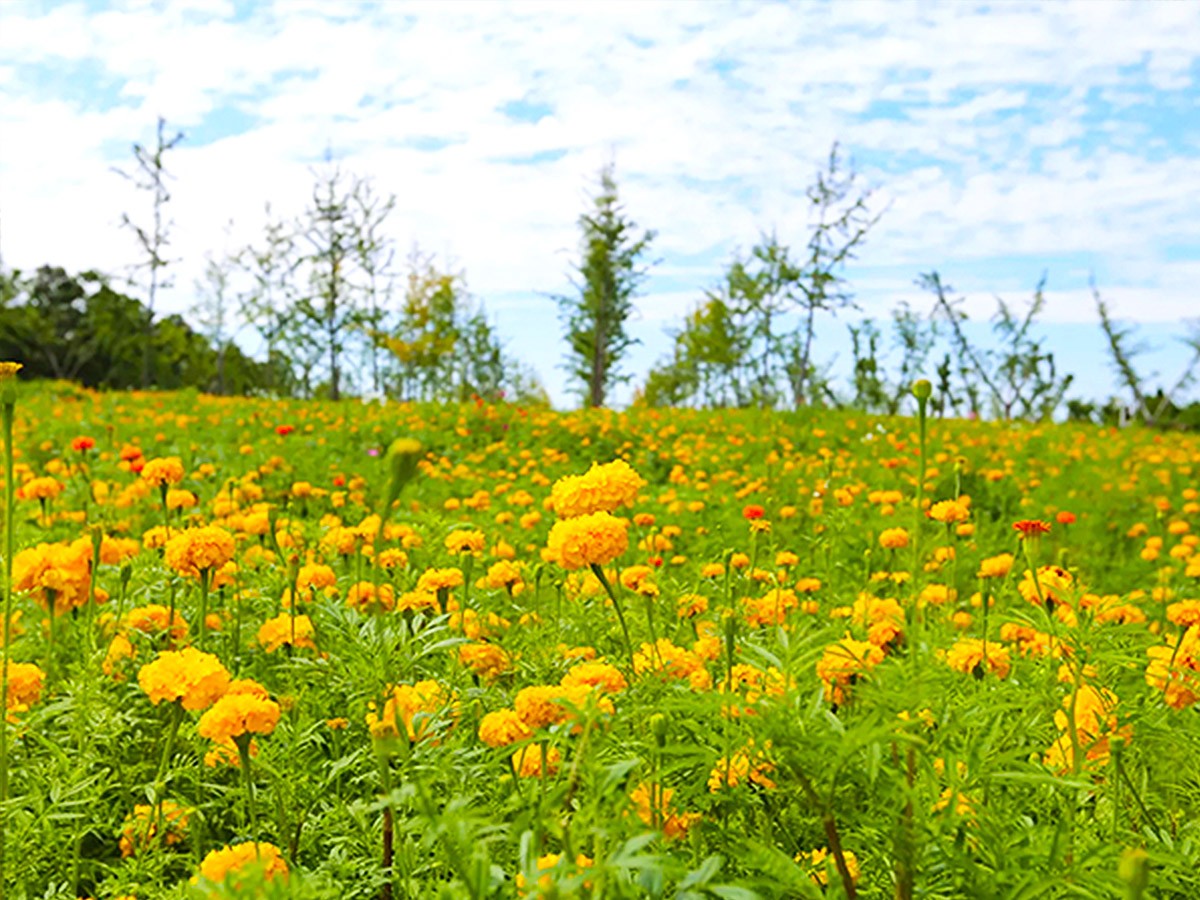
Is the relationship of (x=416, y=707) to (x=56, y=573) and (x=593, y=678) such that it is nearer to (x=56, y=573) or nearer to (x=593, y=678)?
(x=593, y=678)

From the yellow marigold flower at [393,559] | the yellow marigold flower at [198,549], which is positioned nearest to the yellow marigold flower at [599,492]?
the yellow marigold flower at [198,549]

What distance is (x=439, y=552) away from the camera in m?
2.80

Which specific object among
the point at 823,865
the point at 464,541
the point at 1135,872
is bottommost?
the point at 823,865

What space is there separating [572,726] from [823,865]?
0.48 meters

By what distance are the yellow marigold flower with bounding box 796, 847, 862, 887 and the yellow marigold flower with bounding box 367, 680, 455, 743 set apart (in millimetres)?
573

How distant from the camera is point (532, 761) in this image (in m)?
1.53

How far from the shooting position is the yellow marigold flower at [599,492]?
1.87m

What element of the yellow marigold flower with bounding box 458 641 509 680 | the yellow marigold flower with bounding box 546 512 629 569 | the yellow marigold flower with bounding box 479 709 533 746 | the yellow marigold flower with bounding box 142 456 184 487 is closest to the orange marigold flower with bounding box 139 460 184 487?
the yellow marigold flower with bounding box 142 456 184 487

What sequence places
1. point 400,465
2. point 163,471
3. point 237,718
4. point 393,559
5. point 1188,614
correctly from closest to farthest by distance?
point 400,465, point 237,718, point 1188,614, point 393,559, point 163,471

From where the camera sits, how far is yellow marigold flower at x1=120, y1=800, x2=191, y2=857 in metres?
1.72

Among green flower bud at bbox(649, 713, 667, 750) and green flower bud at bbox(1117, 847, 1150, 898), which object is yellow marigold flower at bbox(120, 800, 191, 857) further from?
green flower bud at bbox(1117, 847, 1150, 898)

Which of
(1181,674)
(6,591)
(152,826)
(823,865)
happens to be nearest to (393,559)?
(152,826)

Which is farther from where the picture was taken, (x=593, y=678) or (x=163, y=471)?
(x=163, y=471)

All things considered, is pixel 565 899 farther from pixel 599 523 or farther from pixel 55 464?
pixel 55 464
